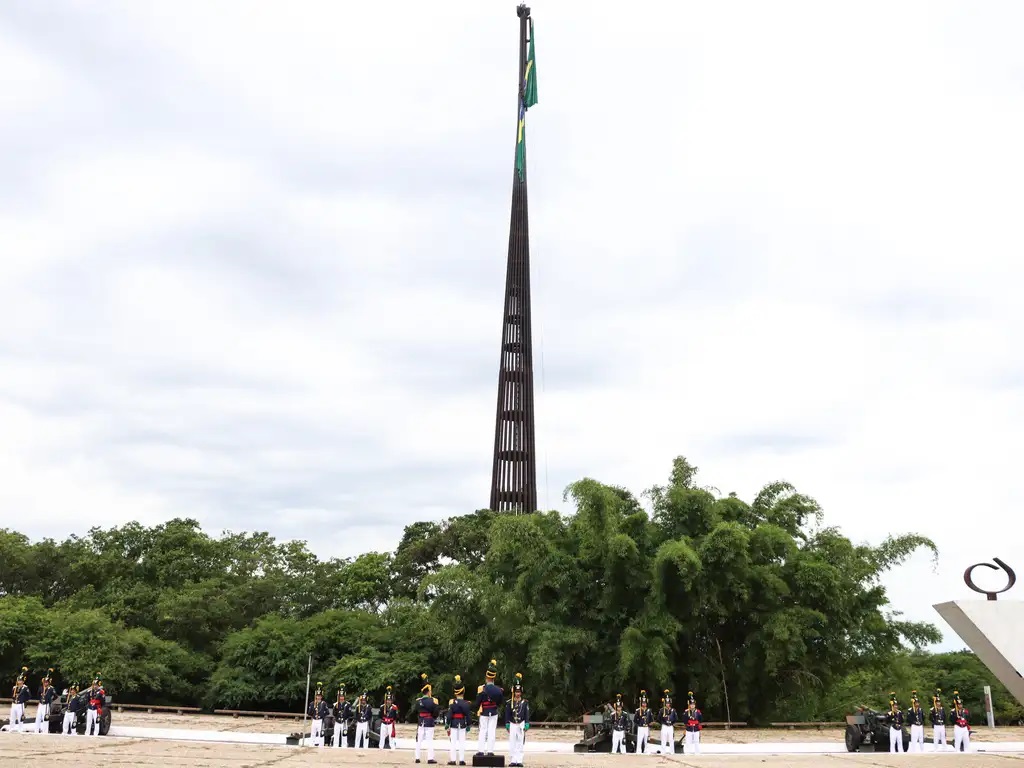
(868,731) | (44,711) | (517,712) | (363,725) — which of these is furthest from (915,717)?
(44,711)

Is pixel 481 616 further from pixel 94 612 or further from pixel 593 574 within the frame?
pixel 94 612

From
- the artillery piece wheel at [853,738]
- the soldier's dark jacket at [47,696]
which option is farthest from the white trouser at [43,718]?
the artillery piece wheel at [853,738]

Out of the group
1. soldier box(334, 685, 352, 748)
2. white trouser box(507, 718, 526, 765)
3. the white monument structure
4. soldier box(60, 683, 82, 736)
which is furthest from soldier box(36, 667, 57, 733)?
the white monument structure

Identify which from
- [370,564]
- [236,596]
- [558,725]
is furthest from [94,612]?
[558,725]

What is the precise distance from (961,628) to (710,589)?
12190mm

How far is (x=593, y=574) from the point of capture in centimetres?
2714

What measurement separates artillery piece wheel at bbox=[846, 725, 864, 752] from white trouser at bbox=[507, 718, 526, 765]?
8.68m

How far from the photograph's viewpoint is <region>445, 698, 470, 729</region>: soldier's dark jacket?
13.1 m

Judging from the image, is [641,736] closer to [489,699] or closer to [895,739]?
[895,739]

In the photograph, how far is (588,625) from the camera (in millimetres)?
26828

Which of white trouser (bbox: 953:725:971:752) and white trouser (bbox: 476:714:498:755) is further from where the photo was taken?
white trouser (bbox: 953:725:971:752)

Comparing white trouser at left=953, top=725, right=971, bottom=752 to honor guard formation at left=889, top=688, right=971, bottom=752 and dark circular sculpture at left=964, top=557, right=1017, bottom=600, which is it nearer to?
honor guard formation at left=889, top=688, right=971, bottom=752

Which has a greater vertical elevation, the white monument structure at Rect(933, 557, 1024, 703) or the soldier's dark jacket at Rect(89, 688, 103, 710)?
the white monument structure at Rect(933, 557, 1024, 703)

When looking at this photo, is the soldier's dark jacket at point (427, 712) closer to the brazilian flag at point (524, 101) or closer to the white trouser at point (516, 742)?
the white trouser at point (516, 742)
